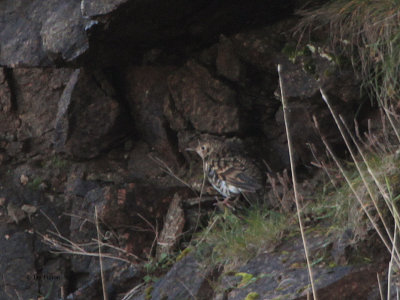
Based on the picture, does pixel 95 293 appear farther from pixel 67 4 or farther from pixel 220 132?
pixel 67 4

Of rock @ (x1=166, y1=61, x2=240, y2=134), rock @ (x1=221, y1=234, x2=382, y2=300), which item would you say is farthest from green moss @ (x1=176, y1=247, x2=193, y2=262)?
rock @ (x1=166, y1=61, x2=240, y2=134)

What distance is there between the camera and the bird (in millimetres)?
7535

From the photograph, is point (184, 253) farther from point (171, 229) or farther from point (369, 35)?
point (369, 35)

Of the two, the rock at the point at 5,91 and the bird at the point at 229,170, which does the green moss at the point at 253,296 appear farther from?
the rock at the point at 5,91

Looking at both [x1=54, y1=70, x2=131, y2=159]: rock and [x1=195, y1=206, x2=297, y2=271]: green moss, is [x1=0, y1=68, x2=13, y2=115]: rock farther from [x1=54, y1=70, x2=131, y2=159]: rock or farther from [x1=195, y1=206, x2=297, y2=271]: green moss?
[x1=195, y1=206, x2=297, y2=271]: green moss

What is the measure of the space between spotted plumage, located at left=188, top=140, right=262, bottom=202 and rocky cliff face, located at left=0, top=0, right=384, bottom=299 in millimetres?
234

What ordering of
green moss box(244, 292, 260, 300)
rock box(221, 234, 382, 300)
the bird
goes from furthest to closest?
1. the bird
2. green moss box(244, 292, 260, 300)
3. rock box(221, 234, 382, 300)

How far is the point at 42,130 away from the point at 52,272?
1.57 m

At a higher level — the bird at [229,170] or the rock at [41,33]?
the rock at [41,33]

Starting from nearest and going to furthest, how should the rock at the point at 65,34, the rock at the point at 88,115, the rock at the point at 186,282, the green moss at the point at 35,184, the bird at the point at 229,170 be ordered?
the rock at the point at 186,282
the rock at the point at 65,34
the bird at the point at 229,170
the rock at the point at 88,115
the green moss at the point at 35,184

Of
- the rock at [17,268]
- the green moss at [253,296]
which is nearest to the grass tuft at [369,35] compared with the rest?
the green moss at [253,296]

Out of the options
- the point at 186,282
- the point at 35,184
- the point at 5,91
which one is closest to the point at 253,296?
the point at 186,282

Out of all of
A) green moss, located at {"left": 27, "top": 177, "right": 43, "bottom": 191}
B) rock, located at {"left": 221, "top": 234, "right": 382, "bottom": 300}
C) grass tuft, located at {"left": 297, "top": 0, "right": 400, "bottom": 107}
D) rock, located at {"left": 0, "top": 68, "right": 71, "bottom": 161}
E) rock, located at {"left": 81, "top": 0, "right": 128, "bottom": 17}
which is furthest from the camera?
rock, located at {"left": 0, "top": 68, "right": 71, "bottom": 161}

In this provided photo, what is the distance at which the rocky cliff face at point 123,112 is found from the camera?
23.7 ft
